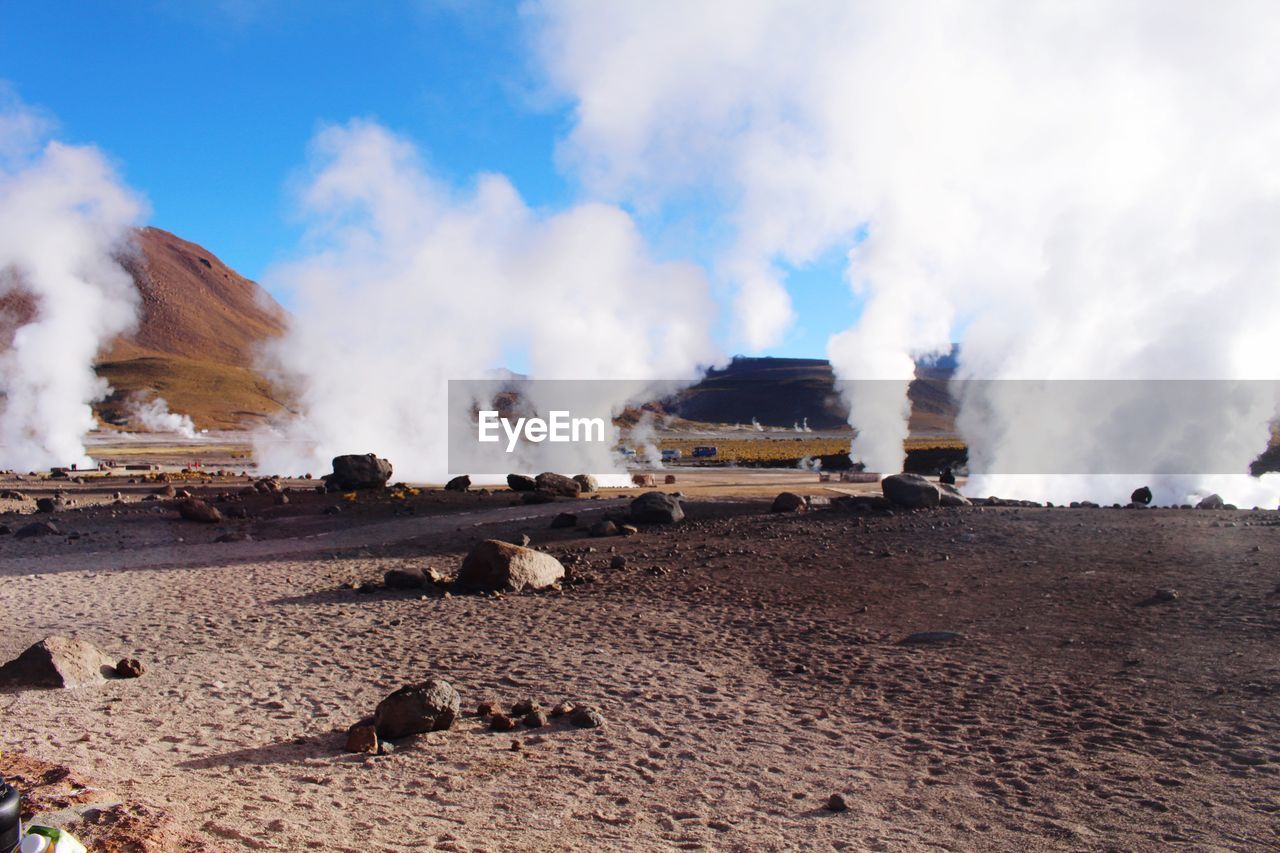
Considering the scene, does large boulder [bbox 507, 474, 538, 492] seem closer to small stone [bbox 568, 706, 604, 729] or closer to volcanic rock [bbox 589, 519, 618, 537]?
volcanic rock [bbox 589, 519, 618, 537]

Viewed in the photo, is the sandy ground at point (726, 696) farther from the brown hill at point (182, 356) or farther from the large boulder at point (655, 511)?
the brown hill at point (182, 356)

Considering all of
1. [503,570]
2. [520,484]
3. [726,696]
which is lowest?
[726,696]

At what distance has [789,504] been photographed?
22.2 metres

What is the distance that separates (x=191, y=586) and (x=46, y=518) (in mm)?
12209

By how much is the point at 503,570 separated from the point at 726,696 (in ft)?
19.9

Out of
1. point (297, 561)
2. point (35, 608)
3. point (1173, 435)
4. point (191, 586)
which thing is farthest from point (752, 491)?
point (35, 608)

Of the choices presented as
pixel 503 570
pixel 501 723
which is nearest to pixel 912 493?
pixel 503 570

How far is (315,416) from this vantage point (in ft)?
143

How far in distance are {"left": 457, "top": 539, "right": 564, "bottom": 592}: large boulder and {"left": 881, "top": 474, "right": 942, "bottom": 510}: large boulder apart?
31.5ft

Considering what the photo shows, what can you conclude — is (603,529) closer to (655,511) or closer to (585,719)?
(655,511)

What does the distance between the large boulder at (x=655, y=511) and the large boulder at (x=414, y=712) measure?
13.4m

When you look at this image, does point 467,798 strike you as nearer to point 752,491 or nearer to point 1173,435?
point 752,491

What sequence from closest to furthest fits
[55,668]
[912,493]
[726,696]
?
[55,668]
[726,696]
[912,493]

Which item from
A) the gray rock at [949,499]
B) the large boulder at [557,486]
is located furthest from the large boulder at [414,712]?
the large boulder at [557,486]
